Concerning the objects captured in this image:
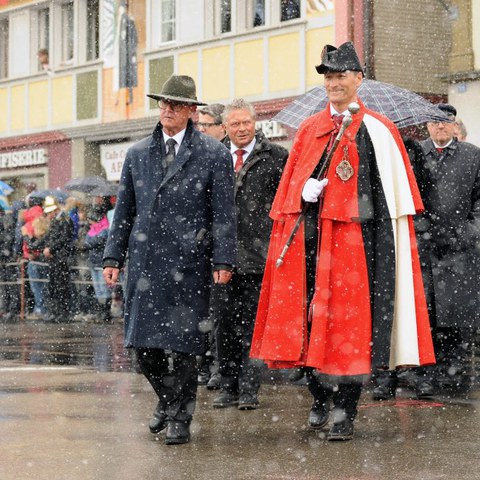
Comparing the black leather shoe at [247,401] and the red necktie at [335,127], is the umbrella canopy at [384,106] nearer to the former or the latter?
the black leather shoe at [247,401]

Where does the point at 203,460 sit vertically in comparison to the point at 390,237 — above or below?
below

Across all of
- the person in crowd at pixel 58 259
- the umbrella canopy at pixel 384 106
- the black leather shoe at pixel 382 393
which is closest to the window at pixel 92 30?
the person in crowd at pixel 58 259

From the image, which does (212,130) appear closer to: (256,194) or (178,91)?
(256,194)

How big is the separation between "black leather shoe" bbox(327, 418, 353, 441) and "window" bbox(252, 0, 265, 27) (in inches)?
691

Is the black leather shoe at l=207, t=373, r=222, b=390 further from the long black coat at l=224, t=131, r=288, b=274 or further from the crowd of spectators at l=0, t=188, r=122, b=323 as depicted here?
the crowd of spectators at l=0, t=188, r=122, b=323

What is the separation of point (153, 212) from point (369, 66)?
15.1 metres

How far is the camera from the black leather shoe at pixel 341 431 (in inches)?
300

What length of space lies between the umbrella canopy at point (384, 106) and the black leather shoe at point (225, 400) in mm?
1970

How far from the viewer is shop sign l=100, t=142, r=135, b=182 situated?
28.0 m

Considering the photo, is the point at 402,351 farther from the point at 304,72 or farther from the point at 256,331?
the point at 304,72

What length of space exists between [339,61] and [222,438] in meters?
2.12

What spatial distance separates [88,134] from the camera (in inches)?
1138

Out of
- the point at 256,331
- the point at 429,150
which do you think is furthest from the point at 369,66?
the point at 256,331

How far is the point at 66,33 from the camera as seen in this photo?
30375mm
